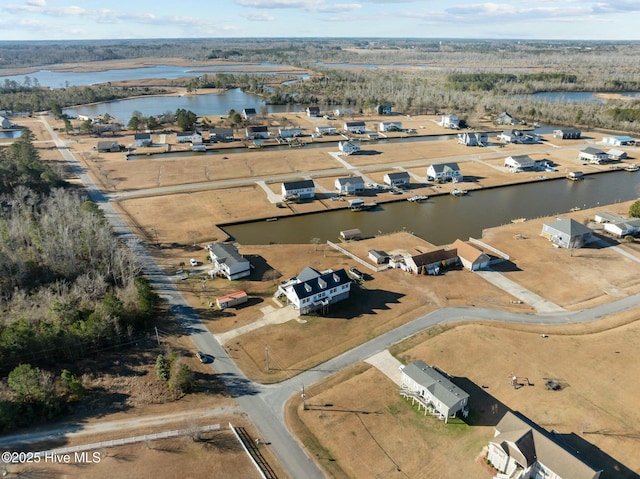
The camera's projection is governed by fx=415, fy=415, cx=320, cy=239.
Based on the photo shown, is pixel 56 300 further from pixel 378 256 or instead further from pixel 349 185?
pixel 349 185

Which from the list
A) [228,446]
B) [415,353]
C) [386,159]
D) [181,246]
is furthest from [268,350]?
[386,159]

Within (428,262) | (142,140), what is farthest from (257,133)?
(428,262)

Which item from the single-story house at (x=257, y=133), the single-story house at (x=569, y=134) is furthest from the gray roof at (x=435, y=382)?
the single-story house at (x=569, y=134)

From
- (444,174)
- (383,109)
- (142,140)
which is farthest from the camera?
(383,109)

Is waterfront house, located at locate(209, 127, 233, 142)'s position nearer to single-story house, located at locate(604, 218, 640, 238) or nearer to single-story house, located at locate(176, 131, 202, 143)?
single-story house, located at locate(176, 131, 202, 143)

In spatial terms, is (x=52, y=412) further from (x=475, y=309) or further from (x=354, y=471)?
(x=475, y=309)

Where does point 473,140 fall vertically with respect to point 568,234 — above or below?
above
